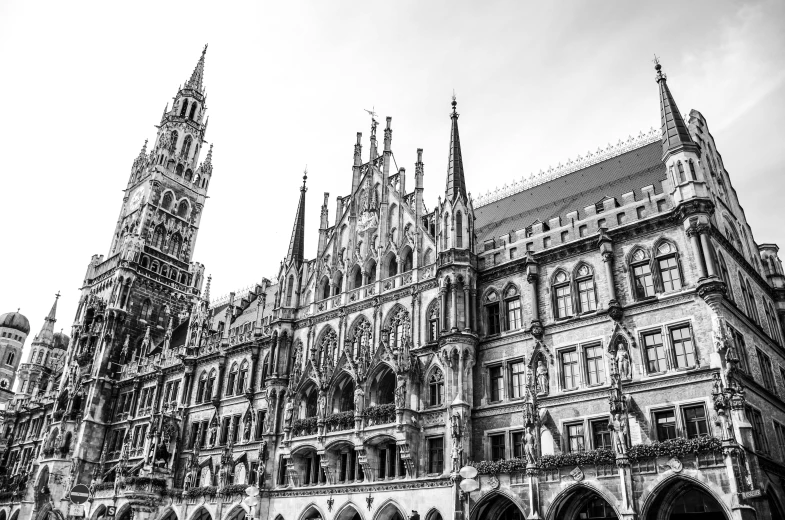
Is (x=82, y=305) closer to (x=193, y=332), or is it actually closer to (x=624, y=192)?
(x=193, y=332)

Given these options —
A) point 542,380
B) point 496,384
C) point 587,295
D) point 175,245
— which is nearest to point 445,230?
point 587,295

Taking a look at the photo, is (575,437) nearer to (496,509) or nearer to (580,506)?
(580,506)

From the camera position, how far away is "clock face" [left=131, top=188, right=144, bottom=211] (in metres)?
68.7

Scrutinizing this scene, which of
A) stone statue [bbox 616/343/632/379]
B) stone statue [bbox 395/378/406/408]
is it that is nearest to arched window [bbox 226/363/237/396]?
stone statue [bbox 395/378/406/408]

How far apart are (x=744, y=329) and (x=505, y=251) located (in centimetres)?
1186

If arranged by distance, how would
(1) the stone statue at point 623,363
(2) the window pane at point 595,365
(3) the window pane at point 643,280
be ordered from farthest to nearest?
(3) the window pane at point 643,280
(2) the window pane at point 595,365
(1) the stone statue at point 623,363

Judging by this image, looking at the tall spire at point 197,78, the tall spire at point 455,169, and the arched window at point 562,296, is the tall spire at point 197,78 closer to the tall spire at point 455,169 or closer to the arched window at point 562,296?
the tall spire at point 455,169

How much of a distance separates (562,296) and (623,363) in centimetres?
497

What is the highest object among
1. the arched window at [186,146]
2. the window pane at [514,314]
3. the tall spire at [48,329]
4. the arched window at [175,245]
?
the arched window at [186,146]

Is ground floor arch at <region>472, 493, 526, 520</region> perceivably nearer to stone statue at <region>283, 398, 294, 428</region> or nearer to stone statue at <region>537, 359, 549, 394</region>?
stone statue at <region>537, 359, 549, 394</region>

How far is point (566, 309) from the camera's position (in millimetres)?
29953

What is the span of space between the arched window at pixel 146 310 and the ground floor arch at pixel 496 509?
45127 millimetres

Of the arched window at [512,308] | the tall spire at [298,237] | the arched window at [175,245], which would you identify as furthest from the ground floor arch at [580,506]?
the arched window at [175,245]

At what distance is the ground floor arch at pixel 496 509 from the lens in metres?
27.8
